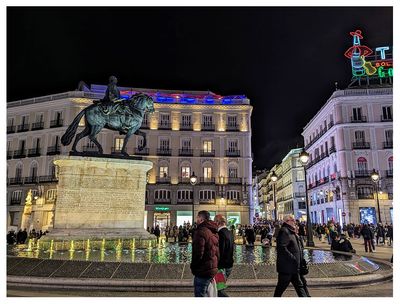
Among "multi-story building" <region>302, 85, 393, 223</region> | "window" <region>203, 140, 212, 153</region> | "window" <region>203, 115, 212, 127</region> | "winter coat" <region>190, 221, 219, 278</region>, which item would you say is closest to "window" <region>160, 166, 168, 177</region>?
"window" <region>203, 140, 212, 153</region>

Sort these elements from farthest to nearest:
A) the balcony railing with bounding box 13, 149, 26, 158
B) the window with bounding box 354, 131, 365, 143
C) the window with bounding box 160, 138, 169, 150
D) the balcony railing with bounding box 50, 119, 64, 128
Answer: the window with bounding box 160, 138, 169, 150 → the balcony railing with bounding box 13, 149, 26, 158 → the balcony railing with bounding box 50, 119, 64, 128 → the window with bounding box 354, 131, 365, 143

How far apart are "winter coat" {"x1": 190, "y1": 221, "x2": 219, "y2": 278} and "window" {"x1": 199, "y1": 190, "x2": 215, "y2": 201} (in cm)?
4183

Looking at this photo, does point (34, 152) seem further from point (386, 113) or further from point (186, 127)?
point (386, 113)

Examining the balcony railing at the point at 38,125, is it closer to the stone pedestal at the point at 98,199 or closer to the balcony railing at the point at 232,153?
the balcony railing at the point at 232,153

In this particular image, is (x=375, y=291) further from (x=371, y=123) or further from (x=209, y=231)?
(x=371, y=123)

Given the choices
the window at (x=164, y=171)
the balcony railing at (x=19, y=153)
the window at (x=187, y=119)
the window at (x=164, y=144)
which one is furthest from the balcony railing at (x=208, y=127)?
the balcony railing at (x=19, y=153)

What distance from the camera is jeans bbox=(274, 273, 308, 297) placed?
5.80 meters

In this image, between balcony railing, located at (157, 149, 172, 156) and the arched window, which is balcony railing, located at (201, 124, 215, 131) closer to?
balcony railing, located at (157, 149, 172, 156)

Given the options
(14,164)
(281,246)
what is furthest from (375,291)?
(14,164)

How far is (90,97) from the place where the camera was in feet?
157
